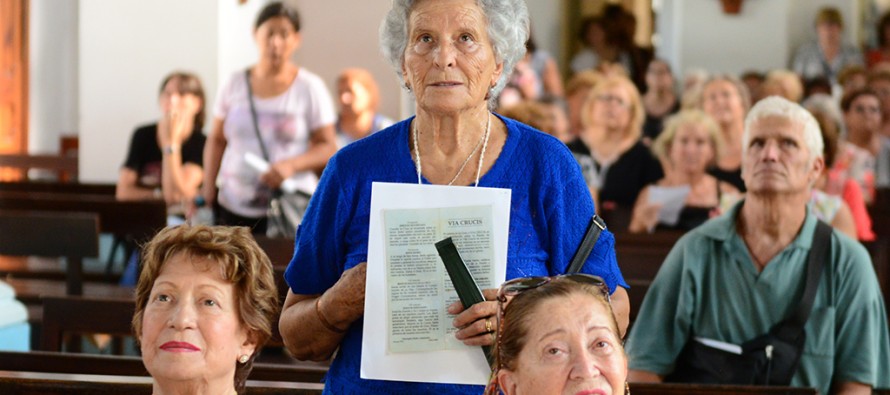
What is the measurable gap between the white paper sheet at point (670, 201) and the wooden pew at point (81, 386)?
14.1 ft

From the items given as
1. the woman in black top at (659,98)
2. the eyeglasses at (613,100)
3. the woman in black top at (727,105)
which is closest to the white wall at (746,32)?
the woman in black top at (659,98)

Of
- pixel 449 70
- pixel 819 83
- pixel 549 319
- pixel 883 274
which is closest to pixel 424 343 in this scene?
pixel 549 319

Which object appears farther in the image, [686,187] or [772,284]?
[686,187]

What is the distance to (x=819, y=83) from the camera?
1404cm

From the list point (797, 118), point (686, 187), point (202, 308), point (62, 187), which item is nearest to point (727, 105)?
point (686, 187)

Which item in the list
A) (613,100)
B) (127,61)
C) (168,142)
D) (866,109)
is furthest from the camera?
(127,61)

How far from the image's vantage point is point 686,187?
719cm

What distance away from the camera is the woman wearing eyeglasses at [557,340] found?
2.18 metres

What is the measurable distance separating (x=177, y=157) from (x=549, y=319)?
20.3ft

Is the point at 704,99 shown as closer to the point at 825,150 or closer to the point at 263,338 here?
the point at 825,150

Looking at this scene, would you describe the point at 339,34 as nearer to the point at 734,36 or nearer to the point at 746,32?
the point at 734,36

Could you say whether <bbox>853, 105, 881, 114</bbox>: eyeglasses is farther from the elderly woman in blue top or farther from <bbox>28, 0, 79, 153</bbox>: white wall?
<bbox>28, 0, 79, 153</bbox>: white wall

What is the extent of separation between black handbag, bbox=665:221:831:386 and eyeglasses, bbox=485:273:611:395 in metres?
1.61

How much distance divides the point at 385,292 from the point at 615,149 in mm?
6205
